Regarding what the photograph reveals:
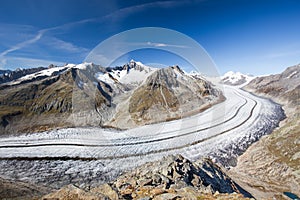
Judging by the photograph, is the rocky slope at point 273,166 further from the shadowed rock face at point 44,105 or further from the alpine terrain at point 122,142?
the shadowed rock face at point 44,105

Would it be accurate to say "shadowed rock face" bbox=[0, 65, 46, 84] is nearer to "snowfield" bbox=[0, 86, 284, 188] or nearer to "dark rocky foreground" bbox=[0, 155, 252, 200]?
"snowfield" bbox=[0, 86, 284, 188]

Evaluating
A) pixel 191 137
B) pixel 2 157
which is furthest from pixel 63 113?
pixel 191 137

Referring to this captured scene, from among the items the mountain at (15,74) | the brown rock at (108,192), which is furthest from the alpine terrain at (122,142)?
the mountain at (15,74)

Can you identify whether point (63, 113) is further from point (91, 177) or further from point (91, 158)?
point (91, 177)

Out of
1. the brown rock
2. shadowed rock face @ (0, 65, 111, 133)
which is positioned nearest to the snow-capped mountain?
shadowed rock face @ (0, 65, 111, 133)

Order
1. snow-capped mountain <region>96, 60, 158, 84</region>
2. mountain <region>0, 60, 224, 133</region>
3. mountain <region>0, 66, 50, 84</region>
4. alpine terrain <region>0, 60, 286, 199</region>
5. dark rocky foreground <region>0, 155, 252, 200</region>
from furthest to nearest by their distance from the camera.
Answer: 1. snow-capped mountain <region>96, 60, 158, 84</region>
2. mountain <region>0, 66, 50, 84</region>
3. mountain <region>0, 60, 224, 133</region>
4. alpine terrain <region>0, 60, 286, 199</region>
5. dark rocky foreground <region>0, 155, 252, 200</region>
